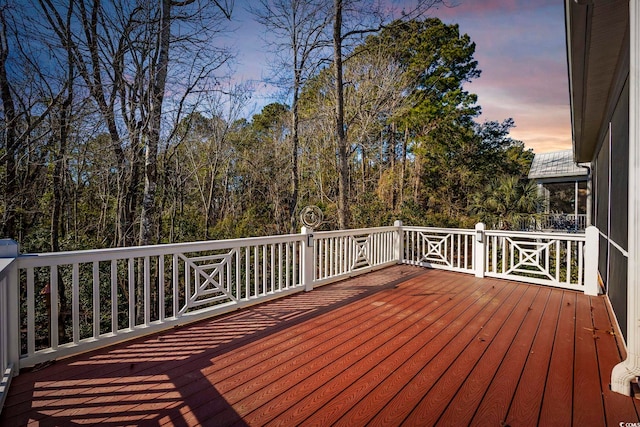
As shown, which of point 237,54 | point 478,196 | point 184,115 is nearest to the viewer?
point 237,54

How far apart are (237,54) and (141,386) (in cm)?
576

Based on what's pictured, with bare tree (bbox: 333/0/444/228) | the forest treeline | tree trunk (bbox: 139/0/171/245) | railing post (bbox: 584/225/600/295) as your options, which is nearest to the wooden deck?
railing post (bbox: 584/225/600/295)

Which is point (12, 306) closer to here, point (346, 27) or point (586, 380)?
point (586, 380)

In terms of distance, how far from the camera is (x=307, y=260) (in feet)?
14.4

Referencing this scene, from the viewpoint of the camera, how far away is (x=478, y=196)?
11.2 metres

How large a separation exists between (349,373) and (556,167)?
45.0ft

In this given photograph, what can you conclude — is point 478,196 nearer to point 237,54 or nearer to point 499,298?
point 499,298

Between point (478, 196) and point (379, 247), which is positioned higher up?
point (478, 196)

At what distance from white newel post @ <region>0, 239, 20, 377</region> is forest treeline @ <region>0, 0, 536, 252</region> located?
106 inches

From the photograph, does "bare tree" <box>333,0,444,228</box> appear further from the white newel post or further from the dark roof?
the dark roof

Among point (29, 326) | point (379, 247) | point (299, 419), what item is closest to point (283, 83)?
point (379, 247)

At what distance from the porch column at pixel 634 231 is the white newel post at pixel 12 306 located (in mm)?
4122

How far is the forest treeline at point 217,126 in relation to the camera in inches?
174

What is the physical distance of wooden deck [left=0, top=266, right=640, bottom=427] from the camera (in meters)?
1.72
